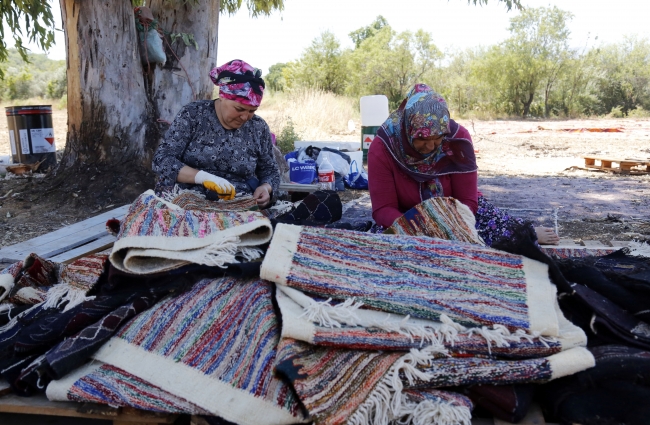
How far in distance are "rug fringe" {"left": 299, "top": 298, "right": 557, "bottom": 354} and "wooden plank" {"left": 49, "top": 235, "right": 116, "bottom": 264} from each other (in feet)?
5.89

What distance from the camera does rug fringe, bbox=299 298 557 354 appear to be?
1747 millimetres

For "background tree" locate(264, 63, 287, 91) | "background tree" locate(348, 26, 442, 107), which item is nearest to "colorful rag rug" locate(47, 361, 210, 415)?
"background tree" locate(348, 26, 442, 107)

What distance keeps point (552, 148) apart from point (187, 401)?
38.7ft

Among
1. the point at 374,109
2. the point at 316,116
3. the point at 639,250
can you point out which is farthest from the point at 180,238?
the point at 316,116

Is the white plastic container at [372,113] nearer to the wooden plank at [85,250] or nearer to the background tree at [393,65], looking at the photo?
the wooden plank at [85,250]

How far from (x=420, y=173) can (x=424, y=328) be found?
1.35 m

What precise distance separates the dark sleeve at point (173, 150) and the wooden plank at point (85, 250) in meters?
0.53

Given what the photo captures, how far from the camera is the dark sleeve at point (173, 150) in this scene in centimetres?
323

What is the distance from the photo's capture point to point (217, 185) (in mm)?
3104

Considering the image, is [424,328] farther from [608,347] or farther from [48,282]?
[48,282]

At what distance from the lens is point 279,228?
2174 millimetres

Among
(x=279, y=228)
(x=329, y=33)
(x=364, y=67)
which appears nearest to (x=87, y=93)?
(x=279, y=228)

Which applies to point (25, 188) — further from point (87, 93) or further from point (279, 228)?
point (279, 228)

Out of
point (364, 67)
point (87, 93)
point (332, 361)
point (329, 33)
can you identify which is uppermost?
point (329, 33)
